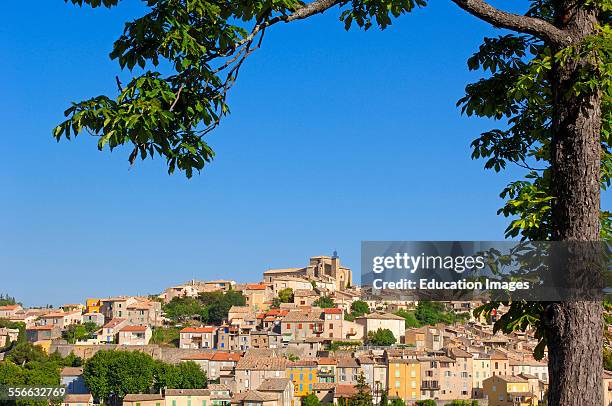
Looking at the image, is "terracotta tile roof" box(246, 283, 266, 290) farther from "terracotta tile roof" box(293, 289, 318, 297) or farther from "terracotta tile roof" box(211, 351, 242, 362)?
"terracotta tile roof" box(211, 351, 242, 362)

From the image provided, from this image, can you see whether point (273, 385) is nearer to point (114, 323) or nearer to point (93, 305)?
point (114, 323)

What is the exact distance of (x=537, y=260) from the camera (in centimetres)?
388

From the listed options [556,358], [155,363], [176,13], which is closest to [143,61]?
[176,13]

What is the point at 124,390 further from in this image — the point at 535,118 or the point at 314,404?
the point at 535,118

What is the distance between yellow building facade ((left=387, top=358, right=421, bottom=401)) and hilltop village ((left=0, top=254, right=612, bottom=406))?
0.18 feet

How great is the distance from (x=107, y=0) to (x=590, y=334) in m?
2.40

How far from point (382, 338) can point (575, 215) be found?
55462 millimetres

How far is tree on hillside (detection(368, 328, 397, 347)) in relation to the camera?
57.9 meters

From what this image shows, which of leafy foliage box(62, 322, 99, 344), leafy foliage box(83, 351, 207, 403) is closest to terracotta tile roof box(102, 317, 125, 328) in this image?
leafy foliage box(62, 322, 99, 344)

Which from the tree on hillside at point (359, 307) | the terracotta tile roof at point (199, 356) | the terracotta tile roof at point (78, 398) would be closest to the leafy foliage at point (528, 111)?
the terracotta tile roof at point (78, 398)

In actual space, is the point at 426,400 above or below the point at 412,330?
below

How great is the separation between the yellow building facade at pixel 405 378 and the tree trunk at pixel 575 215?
4460 centimetres

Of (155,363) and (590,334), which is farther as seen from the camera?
(155,363)

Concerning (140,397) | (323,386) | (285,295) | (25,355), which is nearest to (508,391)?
(323,386)
